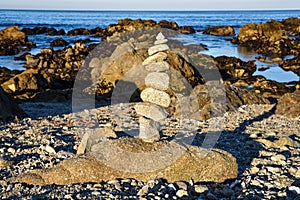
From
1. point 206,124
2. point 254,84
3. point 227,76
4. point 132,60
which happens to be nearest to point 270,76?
point 227,76

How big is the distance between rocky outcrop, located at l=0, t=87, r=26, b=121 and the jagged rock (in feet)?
10.6

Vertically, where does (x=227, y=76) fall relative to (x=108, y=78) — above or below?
below

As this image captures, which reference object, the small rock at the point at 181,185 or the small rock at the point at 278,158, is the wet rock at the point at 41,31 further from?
the small rock at the point at 181,185

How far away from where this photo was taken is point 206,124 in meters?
7.19

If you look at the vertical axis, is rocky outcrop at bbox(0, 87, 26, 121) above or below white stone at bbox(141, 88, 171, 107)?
below

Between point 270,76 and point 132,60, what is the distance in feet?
29.5

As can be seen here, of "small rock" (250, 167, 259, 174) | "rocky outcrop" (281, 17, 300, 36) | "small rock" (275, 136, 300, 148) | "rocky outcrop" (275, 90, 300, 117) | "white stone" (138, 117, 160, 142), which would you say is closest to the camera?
"small rock" (250, 167, 259, 174)

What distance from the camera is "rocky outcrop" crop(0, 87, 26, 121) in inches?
280

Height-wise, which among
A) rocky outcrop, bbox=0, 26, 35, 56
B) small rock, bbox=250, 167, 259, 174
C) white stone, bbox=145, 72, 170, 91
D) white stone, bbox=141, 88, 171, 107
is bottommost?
rocky outcrop, bbox=0, 26, 35, 56

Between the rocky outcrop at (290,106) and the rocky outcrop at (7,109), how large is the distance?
5220 mm

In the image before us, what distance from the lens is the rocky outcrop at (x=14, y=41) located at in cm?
2829

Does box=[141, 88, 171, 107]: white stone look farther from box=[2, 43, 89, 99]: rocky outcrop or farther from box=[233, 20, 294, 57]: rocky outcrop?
box=[233, 20, 294, 57]: rocky outcrop

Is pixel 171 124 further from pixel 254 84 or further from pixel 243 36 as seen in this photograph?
pixel 243 36

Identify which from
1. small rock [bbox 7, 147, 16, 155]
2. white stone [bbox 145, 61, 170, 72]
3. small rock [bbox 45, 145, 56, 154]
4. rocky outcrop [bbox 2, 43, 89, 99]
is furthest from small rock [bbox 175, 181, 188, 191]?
rocky outcrop [bbox 2, 43, 89, 99]
